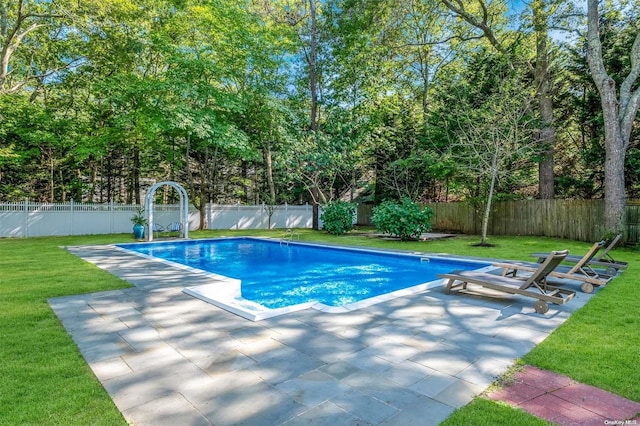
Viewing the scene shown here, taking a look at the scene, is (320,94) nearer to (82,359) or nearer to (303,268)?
(303,268)

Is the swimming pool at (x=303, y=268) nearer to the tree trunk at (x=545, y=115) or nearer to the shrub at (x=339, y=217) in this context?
the shrub at (x=339, y=217)

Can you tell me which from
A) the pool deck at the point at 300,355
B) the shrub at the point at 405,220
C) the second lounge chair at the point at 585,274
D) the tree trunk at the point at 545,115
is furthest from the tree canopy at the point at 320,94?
the pool deck at the point at 300,355

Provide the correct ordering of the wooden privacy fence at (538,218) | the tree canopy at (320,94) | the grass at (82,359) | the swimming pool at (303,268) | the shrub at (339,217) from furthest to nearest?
the shrub at (339,217), the tree canopy at (320,94), the wooden privacy fence at (538,218), the swimming pool at (303,268), the grass at (82,359)

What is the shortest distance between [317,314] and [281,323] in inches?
20.1

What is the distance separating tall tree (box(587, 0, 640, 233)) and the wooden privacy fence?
95 centimetres

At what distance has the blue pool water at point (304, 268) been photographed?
6.93 meters

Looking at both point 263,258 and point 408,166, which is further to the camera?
point 408,166

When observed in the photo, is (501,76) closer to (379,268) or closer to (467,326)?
(379,268)

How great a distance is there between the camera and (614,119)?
1138 cm

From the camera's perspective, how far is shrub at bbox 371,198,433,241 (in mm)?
13156

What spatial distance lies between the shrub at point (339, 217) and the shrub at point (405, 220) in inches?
88.4

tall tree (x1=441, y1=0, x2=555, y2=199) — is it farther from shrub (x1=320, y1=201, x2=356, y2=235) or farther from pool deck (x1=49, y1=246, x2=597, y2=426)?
pool deck (x1=49, y1=246, x2=597, y2=426)

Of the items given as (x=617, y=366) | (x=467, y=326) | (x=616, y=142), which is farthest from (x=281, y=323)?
(x=616, y=142)

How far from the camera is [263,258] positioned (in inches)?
432
